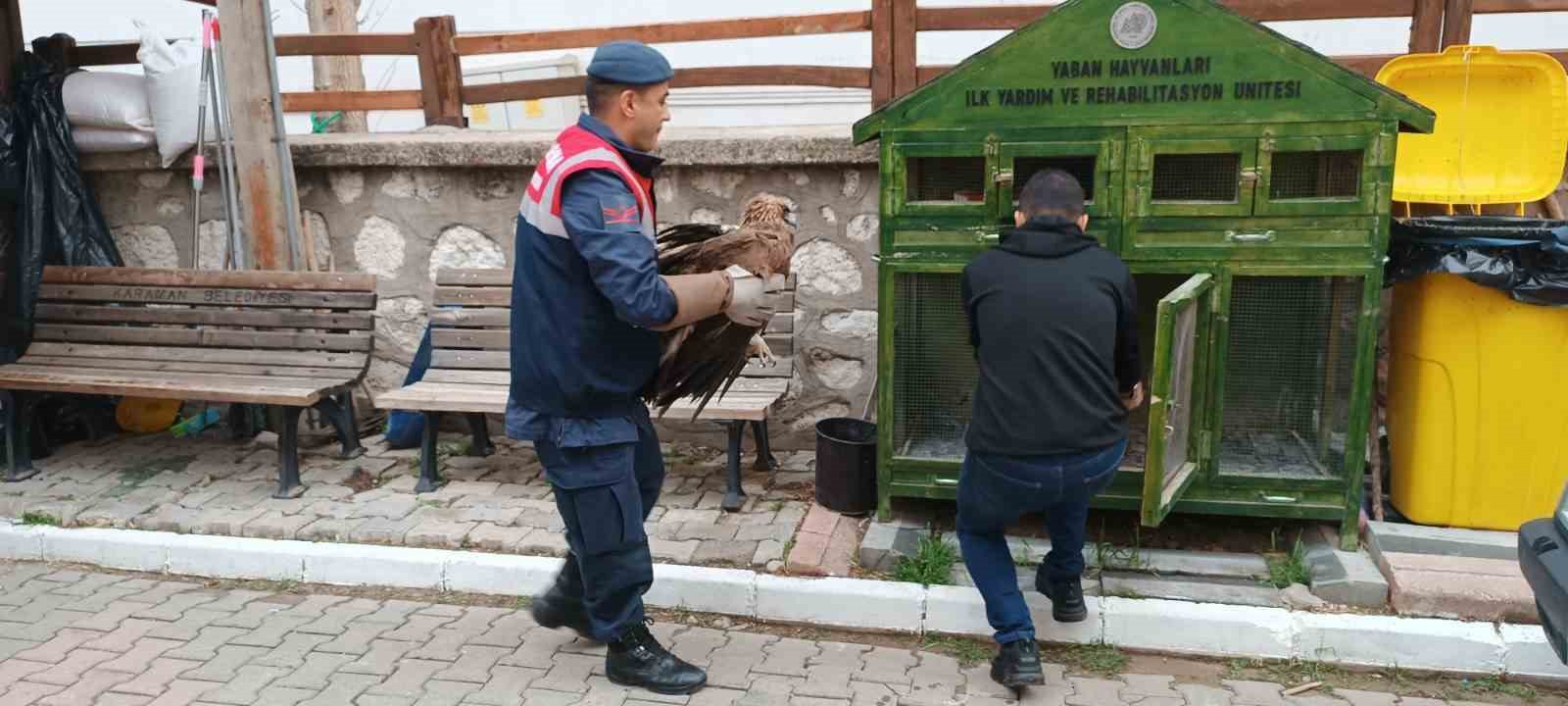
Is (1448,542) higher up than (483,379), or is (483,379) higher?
(483,379)

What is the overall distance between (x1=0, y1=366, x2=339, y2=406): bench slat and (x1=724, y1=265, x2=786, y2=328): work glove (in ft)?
8.33

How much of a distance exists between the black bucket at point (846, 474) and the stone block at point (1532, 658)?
7.08 ft

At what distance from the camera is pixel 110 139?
589 cm

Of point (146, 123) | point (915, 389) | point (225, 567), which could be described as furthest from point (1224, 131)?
point (146, 123)

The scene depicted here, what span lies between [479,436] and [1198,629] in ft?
11.1

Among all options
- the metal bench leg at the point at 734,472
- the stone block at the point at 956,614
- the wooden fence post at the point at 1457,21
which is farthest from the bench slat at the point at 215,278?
the wooden fence post at the point at 1457,21

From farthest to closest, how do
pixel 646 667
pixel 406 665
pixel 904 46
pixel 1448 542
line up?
pixel 904 46
pixel 1448 542
pixel 406 665
pixel 646 667

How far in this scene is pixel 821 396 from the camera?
5.51 metres

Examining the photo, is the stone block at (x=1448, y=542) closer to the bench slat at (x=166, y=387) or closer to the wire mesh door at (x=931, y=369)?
the wire mesh door at (x=931, y=369)

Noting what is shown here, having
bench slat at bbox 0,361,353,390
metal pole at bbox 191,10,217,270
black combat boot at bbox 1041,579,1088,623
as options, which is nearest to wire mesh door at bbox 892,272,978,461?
black combat boot at bbox 1041,579,1088,623

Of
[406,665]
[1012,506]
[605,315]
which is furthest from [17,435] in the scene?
[1012,506]

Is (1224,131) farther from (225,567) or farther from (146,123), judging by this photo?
(146,123)

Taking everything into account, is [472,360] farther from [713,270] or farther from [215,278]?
[713,270]

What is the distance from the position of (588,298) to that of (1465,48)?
363 centimetres
